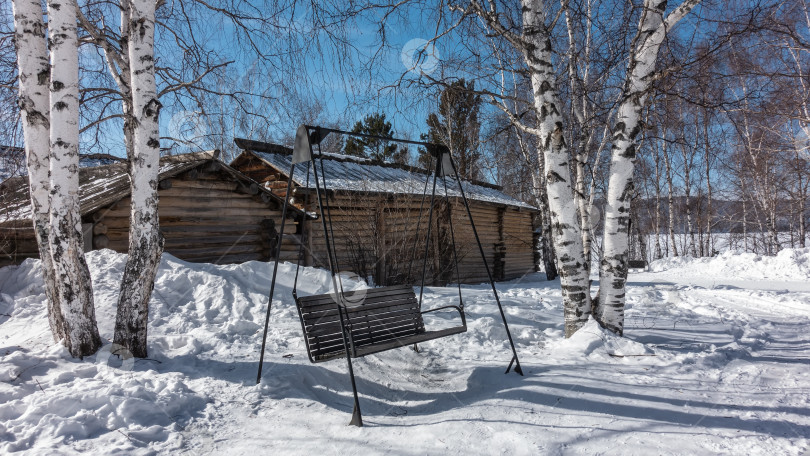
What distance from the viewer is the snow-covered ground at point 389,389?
2.50m

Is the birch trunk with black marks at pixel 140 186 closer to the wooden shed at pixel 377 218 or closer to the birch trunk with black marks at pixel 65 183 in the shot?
the birch trunk with black marks at pixel 65 183

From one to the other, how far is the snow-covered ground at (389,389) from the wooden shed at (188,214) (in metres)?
1.41

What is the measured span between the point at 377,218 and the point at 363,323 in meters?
5.46

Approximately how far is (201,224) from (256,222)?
1.25 metres

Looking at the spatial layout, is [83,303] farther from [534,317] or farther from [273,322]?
[534,317]

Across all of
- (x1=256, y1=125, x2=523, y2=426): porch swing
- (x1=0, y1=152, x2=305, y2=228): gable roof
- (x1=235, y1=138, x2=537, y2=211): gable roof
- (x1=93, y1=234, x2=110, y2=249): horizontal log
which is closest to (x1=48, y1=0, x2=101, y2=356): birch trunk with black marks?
(x1=256, y1=125, x2=523, y2=426): porch swing

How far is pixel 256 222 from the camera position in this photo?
9.62 metres

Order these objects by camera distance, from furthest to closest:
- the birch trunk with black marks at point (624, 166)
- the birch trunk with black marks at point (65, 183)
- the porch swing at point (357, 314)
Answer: the birch trunk with black marks at point (624, 166) → the birch trunk with black marks at point (65, 183) → the porch swing at point (357, 314)

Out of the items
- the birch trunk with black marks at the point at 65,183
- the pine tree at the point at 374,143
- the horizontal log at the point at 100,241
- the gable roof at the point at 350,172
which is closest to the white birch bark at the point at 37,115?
the birch trunk with black marks at the point at 65,183

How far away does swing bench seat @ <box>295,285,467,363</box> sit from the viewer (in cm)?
337

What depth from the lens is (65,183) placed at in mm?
3523

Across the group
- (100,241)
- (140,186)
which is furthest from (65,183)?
(100,241)

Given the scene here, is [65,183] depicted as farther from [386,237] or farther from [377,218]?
[386,237]

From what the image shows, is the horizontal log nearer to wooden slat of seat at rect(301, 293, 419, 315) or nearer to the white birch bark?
the white birch bark
